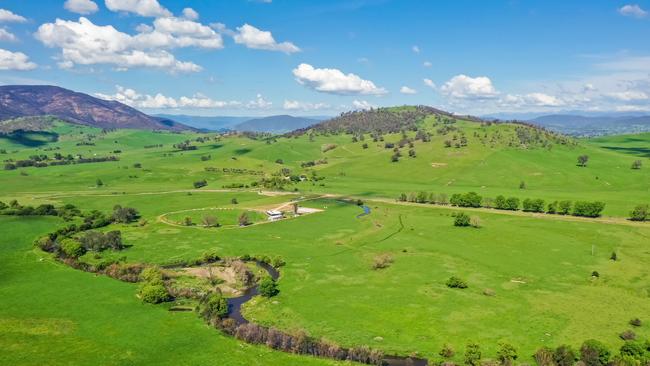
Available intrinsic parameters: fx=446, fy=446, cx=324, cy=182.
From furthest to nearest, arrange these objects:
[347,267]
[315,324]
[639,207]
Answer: [639,207] < [347,267] < [315,324]

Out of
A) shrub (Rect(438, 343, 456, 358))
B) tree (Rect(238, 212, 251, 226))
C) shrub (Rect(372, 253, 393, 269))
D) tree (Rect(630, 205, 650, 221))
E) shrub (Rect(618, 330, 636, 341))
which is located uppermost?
tree (Rect(630, 205, 650, 221))

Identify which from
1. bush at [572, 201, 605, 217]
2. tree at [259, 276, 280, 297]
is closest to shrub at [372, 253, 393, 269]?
tree at [259, 276, 280, 297]

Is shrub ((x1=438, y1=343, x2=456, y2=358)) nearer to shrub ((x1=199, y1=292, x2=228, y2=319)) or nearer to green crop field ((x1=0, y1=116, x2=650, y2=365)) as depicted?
green crop field ((x1=0, y1=116, x2=650, y2=365))

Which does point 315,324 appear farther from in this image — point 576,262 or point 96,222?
point 96,222

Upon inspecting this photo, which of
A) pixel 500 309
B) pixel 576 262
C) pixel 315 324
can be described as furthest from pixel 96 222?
pixel 576 262

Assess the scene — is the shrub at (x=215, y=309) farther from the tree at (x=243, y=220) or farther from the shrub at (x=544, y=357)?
the tree at (x=243, y=220)

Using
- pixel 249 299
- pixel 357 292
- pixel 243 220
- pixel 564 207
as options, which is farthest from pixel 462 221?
pixel 249 299
